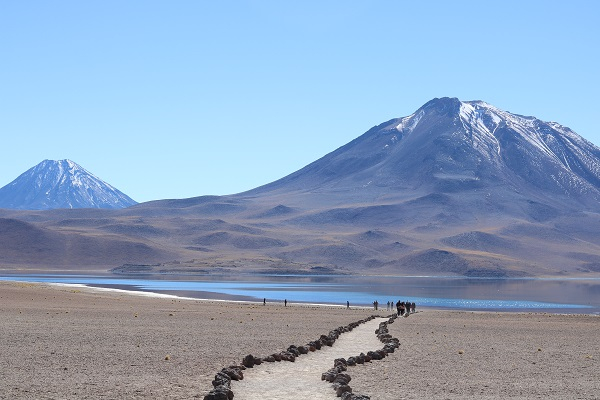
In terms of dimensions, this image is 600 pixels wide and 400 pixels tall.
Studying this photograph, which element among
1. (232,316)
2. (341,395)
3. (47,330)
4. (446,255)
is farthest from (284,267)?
(341,395)

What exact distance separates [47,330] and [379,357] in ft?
34.9

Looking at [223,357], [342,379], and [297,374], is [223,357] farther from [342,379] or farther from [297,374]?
[342,379]

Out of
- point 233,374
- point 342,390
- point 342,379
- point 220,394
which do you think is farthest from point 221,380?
point 342,379

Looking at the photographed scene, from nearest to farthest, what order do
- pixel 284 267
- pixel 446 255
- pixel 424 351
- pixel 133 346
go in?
pixel 133 346 → pixel 424 351 → pixel 284 267 → pixel 446 255

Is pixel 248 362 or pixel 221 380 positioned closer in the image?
pixel 221 380

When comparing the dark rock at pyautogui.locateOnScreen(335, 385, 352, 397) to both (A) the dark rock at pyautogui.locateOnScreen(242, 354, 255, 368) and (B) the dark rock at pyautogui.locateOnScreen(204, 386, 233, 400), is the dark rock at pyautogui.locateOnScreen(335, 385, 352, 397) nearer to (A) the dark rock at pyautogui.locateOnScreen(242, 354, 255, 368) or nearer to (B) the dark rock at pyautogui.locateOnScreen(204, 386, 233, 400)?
(B) the dark rock at pyautogui.locateOnScreen(204, 386, 233, 400)

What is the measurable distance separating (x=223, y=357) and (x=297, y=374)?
3.08 meters

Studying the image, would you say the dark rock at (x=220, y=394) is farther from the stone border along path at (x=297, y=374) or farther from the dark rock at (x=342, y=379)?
the dark rock at (x=342, y=379)

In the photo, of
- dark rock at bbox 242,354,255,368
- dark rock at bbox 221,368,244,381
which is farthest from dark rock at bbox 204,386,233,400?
dark rock at bbox 242,354,255,368

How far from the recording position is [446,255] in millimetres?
196250

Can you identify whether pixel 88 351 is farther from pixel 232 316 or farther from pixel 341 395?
pixel 232 316

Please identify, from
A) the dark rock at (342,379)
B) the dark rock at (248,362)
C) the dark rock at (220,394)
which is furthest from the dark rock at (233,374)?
the dark rock at (220,394)

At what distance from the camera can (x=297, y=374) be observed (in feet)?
63.1

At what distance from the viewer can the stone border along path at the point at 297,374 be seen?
53.0 ft
